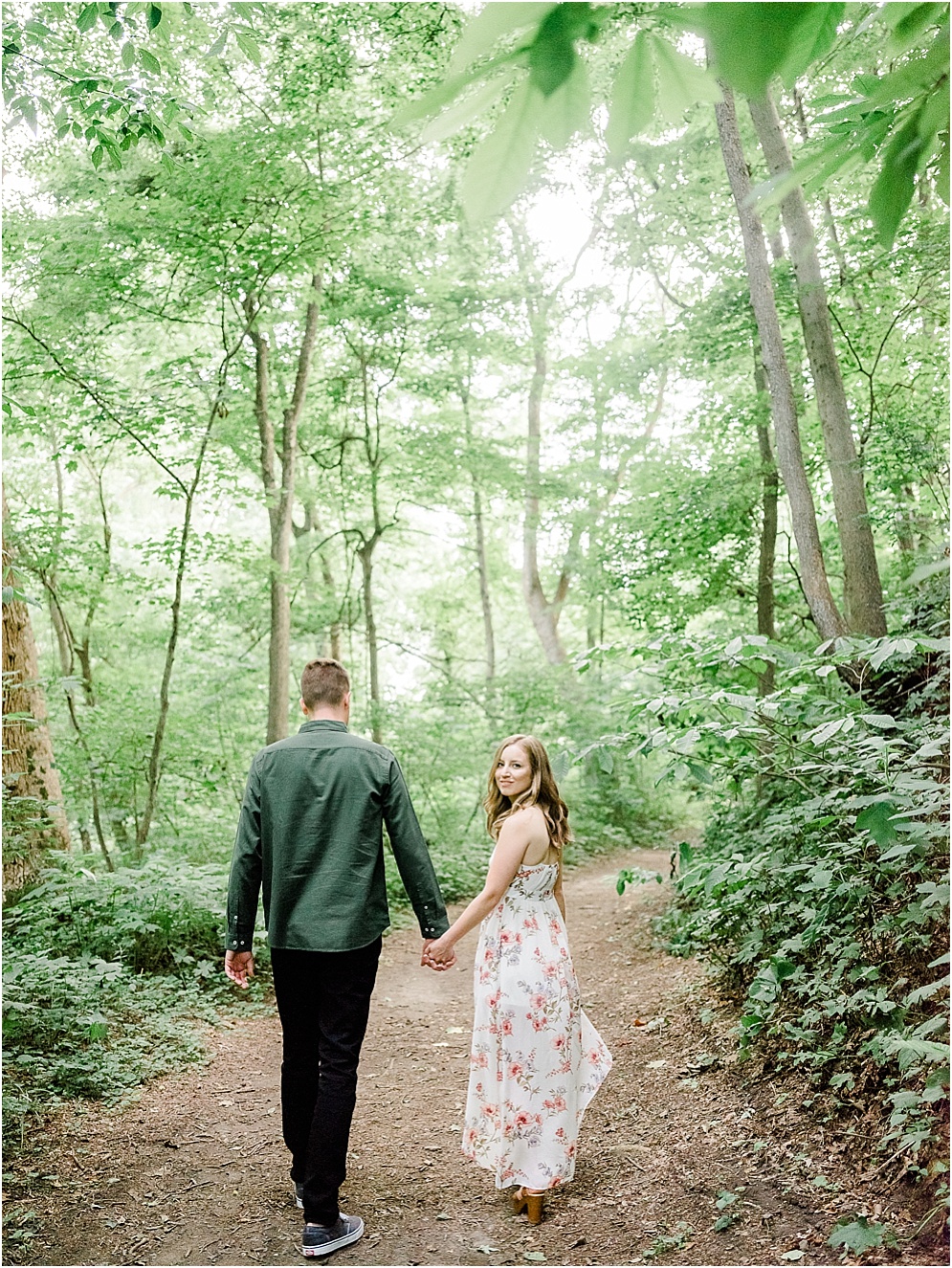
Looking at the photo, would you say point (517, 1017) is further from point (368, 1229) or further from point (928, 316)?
point (928, 316)

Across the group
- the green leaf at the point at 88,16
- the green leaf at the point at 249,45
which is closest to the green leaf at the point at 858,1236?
the green leaf at the point at 249,45

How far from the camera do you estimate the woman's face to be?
3.66m

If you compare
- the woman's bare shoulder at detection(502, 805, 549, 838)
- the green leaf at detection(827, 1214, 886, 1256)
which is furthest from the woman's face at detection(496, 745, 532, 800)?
the green leaf at detection(827, 1214, 886, 1256)

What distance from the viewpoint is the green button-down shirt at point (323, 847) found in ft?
11.3

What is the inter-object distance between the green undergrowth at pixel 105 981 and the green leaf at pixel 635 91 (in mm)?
4498

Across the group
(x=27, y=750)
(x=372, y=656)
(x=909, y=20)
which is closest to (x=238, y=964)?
(x=909, y=20)

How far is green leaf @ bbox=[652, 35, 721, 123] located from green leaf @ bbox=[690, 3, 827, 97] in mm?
245

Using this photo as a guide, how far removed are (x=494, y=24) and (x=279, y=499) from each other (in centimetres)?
937

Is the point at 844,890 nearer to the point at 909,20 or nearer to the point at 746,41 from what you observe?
the point at 909,20

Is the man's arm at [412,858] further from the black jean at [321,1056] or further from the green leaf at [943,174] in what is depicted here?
the green leaf at [943,174]

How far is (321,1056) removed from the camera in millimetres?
3412

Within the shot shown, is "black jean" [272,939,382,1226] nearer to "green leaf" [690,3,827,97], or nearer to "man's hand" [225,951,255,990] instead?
"man's hand" [225,951,255,990]

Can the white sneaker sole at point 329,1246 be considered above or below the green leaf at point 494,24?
below

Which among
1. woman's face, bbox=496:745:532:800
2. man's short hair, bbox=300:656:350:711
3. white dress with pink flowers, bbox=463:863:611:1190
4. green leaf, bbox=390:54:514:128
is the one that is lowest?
white dress with pink flowers, bbox=463:863:611:1190
